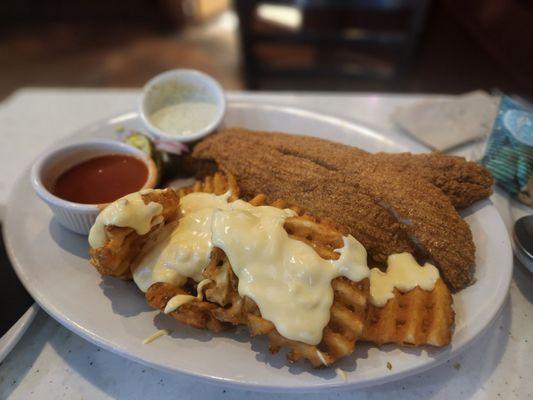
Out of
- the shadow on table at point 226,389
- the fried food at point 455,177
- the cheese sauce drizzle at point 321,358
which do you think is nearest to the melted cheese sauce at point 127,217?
the shadow on table at point 226,389

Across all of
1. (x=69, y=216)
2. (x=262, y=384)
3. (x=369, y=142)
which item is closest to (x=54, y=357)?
(x=69, y=216)

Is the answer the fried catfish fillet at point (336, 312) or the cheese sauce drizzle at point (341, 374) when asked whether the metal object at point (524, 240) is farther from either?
the cheese sauce drizzle at point (341, 374)

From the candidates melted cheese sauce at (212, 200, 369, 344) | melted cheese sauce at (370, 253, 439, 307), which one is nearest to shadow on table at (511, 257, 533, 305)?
melted cheese sauce at (370, 253, 439, 307)

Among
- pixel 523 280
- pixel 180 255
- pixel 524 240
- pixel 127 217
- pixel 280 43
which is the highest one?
pixel 127 217

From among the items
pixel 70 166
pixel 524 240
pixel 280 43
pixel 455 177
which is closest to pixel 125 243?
pixel 70 166

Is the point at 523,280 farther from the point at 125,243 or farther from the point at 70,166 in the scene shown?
the point at 70,166

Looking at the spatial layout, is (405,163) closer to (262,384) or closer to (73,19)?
(262,384)
